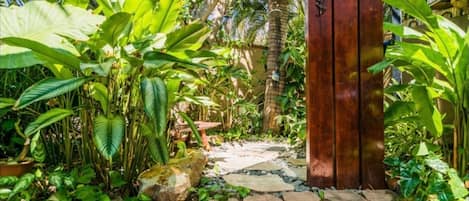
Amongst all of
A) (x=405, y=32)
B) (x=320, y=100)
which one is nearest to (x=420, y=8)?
(x=405, y=32)

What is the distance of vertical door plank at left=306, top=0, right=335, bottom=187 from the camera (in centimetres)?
206

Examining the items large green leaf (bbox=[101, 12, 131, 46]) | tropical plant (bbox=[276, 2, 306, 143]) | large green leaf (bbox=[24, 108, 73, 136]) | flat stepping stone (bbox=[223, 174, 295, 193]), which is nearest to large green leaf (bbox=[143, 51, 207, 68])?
large green leaf (bbox=[101, 12, 131, 46])

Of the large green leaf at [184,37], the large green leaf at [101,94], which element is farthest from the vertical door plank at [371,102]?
the large green leaf at [101,94]

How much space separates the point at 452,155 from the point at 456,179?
0.43 metres

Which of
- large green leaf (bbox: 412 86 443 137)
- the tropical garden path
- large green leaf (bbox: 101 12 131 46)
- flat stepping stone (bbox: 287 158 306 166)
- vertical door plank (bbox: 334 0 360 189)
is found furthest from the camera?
flat stepping stone (bbox: 287 158 306 166)

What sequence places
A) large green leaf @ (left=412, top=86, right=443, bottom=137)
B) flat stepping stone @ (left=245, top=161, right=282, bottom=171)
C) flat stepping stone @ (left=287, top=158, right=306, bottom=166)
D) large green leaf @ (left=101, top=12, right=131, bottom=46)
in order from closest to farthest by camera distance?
1. large green leaf @ (left=101, top=12, right=131, bottom=46)
2. large green leaf @ (left=412, top=86, right=443, bottom=137)
3. flat stepping stone @ (left=245, top=161, right=282, bottom=171)
4. flat stepping stone @ (left=287, top=158, right=306, bottom=166)

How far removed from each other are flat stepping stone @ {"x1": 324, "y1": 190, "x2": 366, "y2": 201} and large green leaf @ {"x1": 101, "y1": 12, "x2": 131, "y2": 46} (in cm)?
147

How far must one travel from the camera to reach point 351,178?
2059 mm

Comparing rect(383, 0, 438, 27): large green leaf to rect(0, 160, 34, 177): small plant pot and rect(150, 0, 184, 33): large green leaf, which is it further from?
rect(0, 160, 34, 177): small plant pot

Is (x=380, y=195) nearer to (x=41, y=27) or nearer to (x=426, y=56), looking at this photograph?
(x=426, y=56)

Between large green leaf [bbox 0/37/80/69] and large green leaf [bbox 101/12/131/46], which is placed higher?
large green leaf [bbox 101/12/131/46]

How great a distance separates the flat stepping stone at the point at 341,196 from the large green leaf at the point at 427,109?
59cm

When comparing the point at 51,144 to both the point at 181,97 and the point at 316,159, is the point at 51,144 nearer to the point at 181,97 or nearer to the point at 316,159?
the point at 181,97

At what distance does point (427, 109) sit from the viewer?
1823 millimetres
